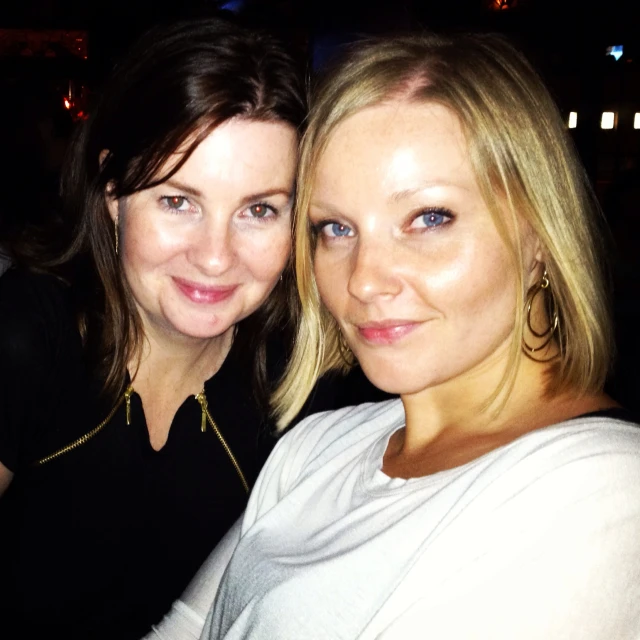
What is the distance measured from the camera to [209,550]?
1751 millimetres

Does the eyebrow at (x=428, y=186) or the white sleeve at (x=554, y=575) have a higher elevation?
the eyebrow at (x=428, y=186)

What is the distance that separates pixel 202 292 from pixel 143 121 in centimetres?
43

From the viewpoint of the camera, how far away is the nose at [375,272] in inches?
49.1

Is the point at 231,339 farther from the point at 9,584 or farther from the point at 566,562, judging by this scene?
the point at 566,562

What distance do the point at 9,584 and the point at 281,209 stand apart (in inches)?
45.5

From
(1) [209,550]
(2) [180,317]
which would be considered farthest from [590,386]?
(1) [209,550]

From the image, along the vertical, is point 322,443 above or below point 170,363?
below

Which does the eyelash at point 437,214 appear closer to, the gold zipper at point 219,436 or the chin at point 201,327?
the chin at point 201,327

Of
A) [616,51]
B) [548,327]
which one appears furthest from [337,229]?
[616,51]

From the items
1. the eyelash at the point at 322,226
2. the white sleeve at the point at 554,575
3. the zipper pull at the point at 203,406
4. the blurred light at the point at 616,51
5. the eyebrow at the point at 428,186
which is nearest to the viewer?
the white sleeve at the point at 554,575

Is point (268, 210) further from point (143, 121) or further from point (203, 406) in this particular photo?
point (203, 406)

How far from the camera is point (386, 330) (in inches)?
50.8

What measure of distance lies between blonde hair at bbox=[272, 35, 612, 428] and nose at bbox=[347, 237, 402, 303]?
0.21 meters

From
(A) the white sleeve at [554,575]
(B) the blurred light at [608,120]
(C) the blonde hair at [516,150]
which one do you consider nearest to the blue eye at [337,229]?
(C) the blonde hair at [516,150]
